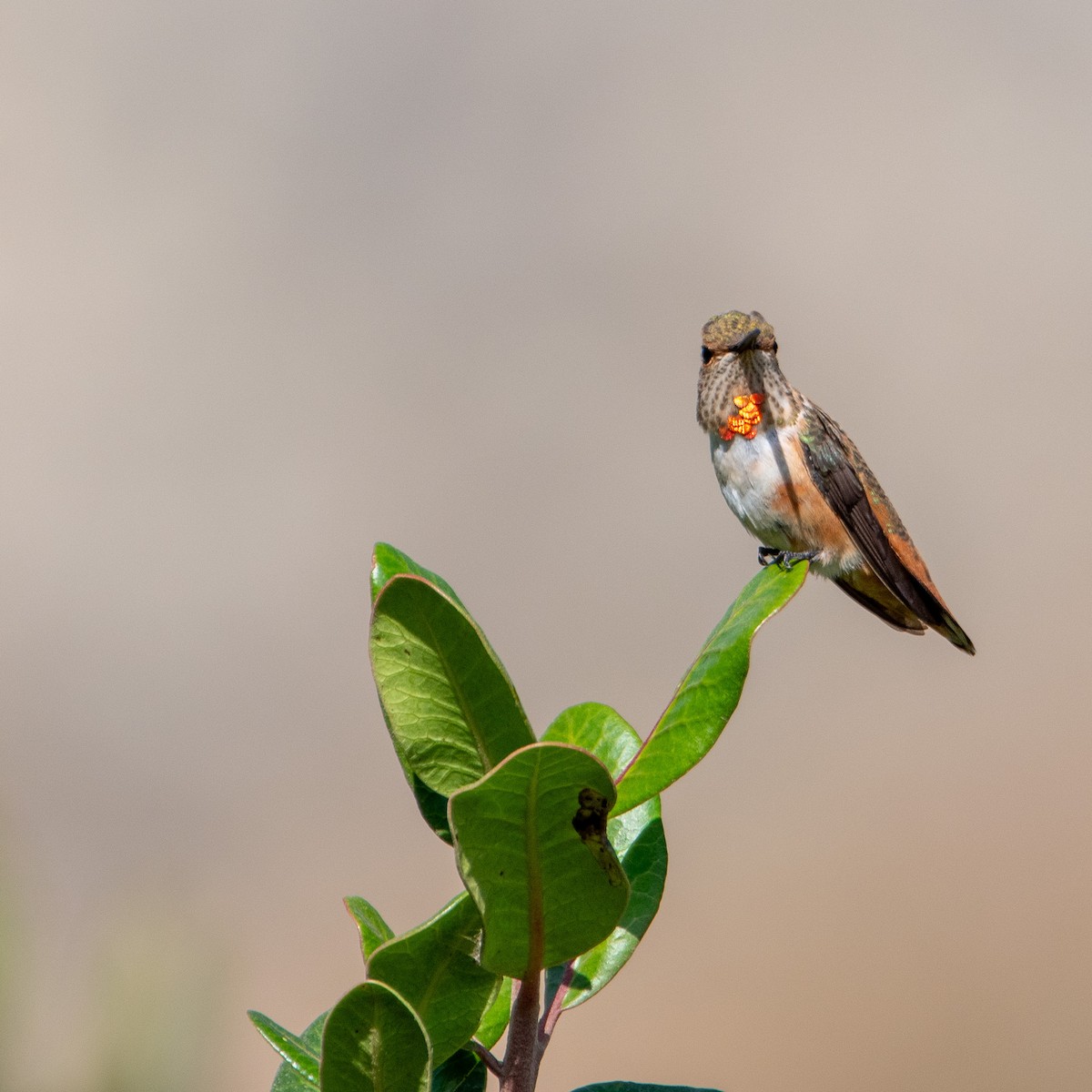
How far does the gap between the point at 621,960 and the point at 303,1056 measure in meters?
0.24

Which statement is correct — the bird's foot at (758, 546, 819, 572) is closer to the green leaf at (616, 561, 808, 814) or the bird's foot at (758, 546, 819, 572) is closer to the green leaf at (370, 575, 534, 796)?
the green leaf at (616, 561, 808, 814)

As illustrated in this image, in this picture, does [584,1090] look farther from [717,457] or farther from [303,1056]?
[717,457]

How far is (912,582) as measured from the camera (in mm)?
3170

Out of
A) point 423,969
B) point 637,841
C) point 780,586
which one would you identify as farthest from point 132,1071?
point 780,586

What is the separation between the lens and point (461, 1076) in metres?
0.92

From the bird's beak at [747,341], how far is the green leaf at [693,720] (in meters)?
1.71

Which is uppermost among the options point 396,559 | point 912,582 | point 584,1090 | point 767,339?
point 767,339

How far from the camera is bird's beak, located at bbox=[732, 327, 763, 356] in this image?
2572 mm

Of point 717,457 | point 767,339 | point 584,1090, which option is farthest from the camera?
point 717,457

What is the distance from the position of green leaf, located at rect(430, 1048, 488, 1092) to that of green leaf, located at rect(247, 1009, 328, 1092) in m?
0.08

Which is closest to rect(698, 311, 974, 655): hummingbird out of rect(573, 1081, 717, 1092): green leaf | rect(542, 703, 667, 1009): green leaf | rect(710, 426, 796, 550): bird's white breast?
rect(710, 426, 796, 550): bird's white breast

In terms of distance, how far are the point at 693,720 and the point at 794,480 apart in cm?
214

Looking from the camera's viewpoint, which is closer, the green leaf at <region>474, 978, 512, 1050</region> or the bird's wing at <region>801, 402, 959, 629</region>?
the green leaf at <region>474, 978, 512, 1050</region>

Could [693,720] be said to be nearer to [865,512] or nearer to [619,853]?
[619,853]
